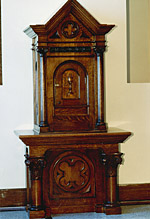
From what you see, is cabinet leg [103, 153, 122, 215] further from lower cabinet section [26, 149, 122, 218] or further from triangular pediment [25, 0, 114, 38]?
triangular pediment [25, 0, 114, 38]

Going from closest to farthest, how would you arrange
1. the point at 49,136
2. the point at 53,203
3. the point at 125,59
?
the point at 49,136 → the point at 53,203 → the point at 125,59

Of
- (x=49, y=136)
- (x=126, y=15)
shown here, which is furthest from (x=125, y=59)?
(x=49, y=136)

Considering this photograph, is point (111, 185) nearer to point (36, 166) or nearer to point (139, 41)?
point (36, 166)

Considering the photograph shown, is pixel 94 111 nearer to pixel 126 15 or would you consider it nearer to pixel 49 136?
pixel 49 136

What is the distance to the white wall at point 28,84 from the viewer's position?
5496mm

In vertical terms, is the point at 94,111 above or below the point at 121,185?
above

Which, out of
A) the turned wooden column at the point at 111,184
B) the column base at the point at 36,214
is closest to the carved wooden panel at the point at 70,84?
the turned wooden column at the point at 111,184

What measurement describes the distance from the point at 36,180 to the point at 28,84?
1.11 meters

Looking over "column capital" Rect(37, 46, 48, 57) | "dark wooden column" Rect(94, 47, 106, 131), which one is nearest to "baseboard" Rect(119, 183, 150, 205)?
"dark wooden column" Rect(94, 47, 106, 131)

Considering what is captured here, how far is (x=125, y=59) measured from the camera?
570 cm

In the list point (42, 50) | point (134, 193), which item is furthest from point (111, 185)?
point (42, 50)

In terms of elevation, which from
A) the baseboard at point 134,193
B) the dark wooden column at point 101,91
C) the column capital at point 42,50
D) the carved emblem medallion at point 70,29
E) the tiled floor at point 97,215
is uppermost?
the carved emblem medallion at point 70,29

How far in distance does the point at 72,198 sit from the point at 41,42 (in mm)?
1678

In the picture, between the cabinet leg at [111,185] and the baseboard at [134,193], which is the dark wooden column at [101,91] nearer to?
the cabinet leg at [111,185]
